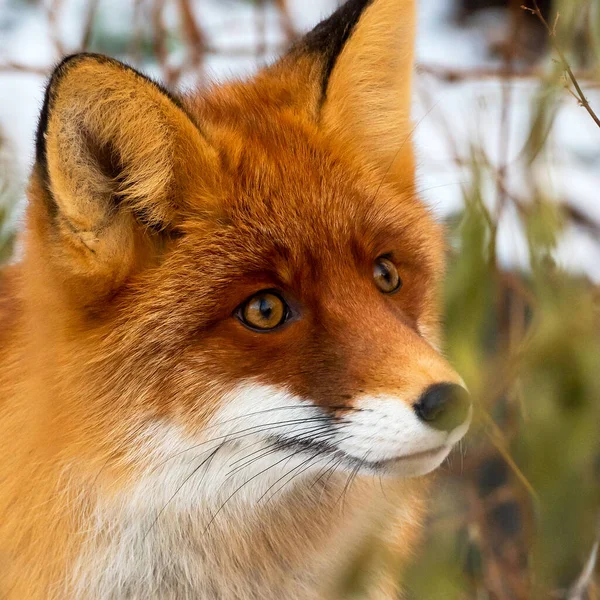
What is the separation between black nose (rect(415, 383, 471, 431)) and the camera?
6.36 feet

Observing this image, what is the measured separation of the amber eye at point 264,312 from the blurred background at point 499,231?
0.65 metres

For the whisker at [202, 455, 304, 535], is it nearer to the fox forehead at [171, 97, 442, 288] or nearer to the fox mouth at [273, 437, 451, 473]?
the fox mouth at [273, 437, 451, 473]

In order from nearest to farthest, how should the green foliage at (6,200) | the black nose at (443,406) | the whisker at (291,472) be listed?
the black nose at (443,406) < the whisker at (291,472) < the green foliage at (6,200)

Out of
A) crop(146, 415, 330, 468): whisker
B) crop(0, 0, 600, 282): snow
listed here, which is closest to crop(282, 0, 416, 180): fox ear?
crop(146, 415, 330, 468): whisker

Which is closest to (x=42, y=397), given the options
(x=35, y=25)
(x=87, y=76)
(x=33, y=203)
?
(x=33, y=203)

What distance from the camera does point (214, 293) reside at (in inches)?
87.7

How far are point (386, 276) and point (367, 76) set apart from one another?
25.1 inches

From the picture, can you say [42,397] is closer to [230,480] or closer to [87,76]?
[230,480]

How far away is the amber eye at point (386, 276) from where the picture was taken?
2400 mm

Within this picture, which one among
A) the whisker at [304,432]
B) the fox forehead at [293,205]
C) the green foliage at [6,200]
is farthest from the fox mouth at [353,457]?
the green foliage at [6,200]

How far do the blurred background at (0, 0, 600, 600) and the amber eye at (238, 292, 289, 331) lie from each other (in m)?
0.65

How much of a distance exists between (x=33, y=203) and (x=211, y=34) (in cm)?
392

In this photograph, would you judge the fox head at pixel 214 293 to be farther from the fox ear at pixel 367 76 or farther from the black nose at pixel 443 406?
the fox ear at pixel 367 76

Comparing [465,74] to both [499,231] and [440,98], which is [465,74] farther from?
[499,231]
